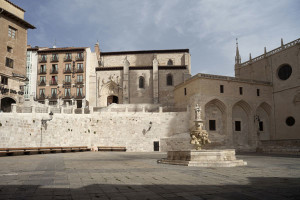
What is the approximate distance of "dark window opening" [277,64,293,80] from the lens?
33250 mm

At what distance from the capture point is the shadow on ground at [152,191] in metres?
5.27

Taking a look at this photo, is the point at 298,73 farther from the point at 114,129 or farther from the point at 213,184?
the point at 213,184

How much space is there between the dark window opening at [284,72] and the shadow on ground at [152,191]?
30.9m

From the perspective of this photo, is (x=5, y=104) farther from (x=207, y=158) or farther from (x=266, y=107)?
(x=266, y=107)

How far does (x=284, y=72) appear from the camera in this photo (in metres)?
34.1

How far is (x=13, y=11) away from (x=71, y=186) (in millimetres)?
31904

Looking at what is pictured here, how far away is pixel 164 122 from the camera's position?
31203 mm

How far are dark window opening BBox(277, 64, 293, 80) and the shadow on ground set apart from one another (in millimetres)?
30893

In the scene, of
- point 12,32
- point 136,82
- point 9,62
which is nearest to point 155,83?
point 136,82

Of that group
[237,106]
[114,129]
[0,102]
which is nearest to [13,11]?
[0,102]

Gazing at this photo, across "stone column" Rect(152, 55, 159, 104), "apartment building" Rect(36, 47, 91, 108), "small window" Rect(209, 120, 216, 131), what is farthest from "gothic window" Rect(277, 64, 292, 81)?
"apartment building" Rect(36, 47, 91, 108)

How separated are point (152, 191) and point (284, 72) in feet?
112

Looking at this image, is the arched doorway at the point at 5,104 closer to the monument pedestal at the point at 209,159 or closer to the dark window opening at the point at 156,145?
the dark window opening at the point at 156,145

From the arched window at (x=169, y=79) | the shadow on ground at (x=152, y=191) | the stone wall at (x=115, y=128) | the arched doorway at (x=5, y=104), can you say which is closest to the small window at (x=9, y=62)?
the arched doorway at (x=5, y=104)
